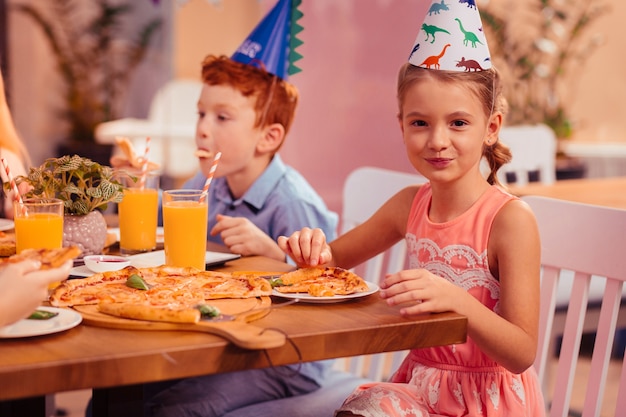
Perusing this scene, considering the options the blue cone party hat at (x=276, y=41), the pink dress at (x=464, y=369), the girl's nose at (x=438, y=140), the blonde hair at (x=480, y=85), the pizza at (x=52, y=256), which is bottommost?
the pink dress at (x=464, y=369)

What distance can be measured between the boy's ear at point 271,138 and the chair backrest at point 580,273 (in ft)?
2.49

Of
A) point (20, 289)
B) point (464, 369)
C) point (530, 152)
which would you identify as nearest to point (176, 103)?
point (530, 152)

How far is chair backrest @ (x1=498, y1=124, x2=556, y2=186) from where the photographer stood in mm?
3955

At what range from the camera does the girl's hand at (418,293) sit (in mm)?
1349

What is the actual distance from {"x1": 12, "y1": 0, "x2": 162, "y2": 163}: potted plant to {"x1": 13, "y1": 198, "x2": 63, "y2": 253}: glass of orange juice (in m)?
5.43

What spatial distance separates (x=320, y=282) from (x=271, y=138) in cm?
92

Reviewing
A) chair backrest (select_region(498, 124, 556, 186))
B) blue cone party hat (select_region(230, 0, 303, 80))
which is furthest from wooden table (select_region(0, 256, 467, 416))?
chair backrest (select_region(498, 124, 556, 186))

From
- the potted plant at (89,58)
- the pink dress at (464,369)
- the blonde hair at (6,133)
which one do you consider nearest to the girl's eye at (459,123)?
the pink dress at (464,369)

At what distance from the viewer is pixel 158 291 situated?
139 centimetres

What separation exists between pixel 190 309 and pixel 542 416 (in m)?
0.78

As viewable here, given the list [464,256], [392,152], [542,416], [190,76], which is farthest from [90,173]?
[190,76]

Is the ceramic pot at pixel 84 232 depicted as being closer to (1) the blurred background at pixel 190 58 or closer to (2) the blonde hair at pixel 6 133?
(2) the blonde hair at pixel 6 133

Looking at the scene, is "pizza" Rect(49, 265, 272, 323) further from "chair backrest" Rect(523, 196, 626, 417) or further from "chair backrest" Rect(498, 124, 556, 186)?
"chair backrest" Rect(498, 124, 556, 186)

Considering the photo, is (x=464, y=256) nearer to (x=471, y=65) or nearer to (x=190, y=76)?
(x=471, y=65)
